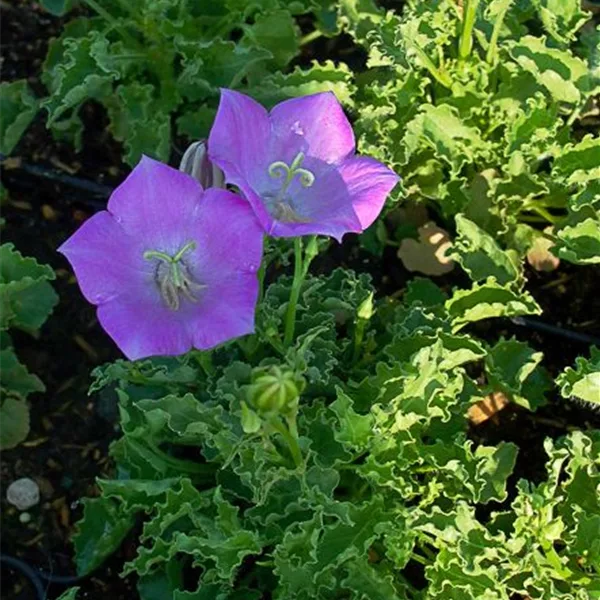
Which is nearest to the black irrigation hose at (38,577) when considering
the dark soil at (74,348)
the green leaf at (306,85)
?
the dark soil at (74,348)

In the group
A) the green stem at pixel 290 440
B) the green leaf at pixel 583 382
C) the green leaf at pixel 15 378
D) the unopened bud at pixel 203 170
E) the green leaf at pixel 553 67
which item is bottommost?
the green leaf at pixel 15 378

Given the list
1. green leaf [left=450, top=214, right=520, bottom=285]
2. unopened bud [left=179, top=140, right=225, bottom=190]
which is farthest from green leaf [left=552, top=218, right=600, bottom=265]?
A: unopened bud [left=179, top=140, right=225, bottom=190]

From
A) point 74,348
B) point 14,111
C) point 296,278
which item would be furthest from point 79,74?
point 296,278

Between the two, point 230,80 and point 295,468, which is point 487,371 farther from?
point 230,80

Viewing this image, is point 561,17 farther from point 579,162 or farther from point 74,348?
point 74,348

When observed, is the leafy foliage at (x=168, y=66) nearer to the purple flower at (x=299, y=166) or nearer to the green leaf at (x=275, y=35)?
the green leaf at (x=275, y=35)

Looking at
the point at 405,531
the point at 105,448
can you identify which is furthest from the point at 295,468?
the point at 105,448

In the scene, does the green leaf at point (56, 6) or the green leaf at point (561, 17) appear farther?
the green leaf at point (56, 6)
